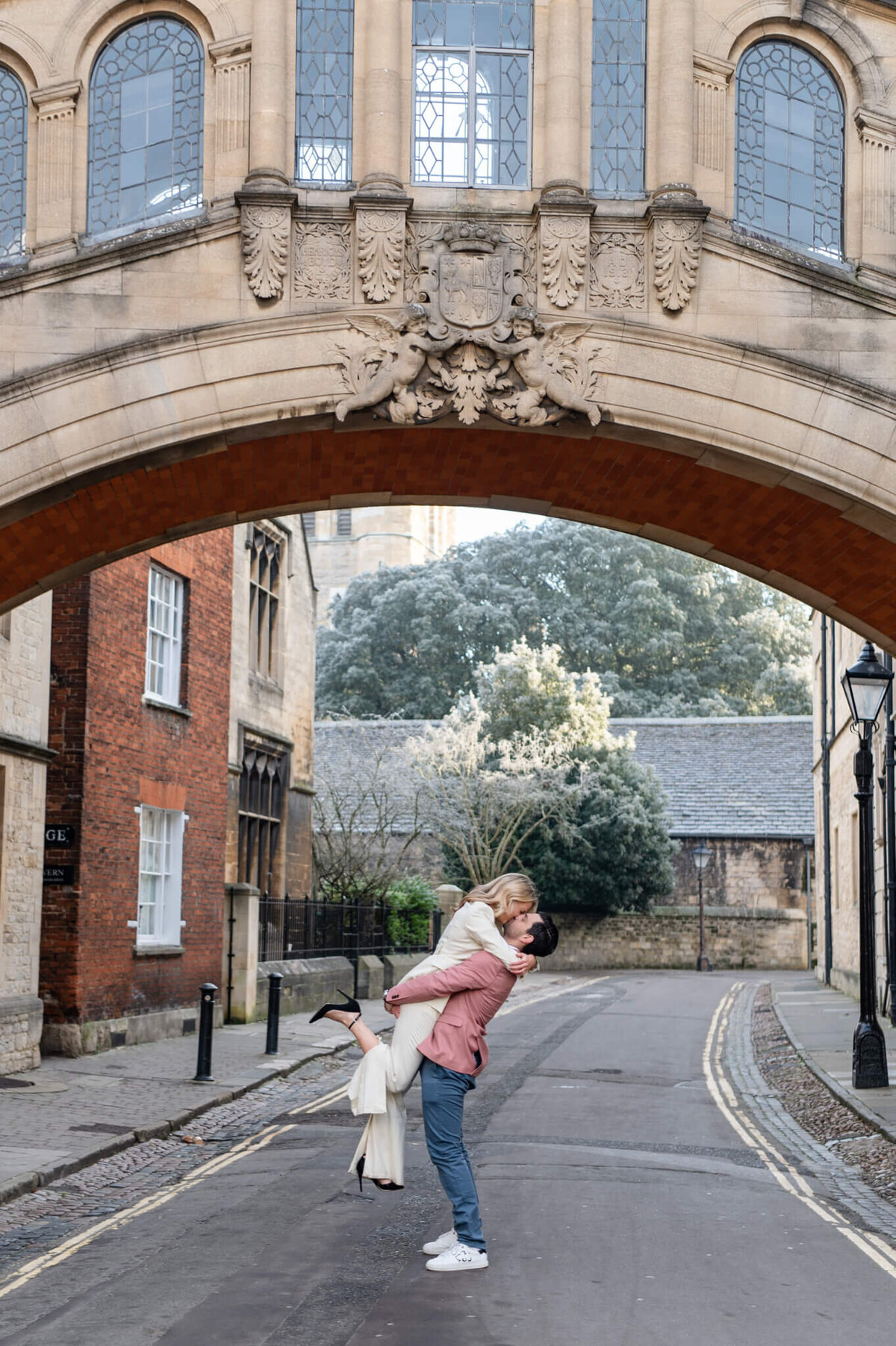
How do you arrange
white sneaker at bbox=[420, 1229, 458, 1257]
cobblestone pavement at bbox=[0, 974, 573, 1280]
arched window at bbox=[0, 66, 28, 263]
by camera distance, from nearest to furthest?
white sneaker at bbox=[420, 1229, 458, 1257] → cobblestone pavement at bbox=[0, 974, 573, 1280] → arched window at bbox=[0, 66, 28, 263]

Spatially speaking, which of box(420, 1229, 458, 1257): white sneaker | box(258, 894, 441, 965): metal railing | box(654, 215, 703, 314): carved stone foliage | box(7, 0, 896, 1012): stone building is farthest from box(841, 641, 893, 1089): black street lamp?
box(258, 894, 441, 965): metal railing

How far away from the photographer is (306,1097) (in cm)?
1432

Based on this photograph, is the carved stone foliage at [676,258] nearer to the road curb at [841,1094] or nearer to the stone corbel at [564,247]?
the stone corbel at [564,247]

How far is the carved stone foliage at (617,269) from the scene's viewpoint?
31.4 feet

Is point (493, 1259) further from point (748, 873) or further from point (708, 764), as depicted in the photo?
point (708, 764)

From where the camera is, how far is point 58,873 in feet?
55.1

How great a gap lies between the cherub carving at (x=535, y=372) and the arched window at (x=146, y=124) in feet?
7.71

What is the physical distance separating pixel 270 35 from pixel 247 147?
0.73m

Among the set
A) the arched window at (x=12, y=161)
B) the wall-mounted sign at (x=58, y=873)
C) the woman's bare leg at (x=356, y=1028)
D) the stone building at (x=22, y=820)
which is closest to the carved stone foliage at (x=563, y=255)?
the arched window at (x=12, y=161)

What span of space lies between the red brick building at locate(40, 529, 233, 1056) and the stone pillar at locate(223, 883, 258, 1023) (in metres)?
0.42

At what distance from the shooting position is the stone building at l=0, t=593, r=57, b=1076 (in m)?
15.0

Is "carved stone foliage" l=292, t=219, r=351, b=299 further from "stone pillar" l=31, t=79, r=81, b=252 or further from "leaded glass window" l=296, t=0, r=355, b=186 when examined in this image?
"stone pillar" l=31, t=79, r=81, b=252

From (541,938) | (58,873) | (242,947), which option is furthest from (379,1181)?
(242,947)

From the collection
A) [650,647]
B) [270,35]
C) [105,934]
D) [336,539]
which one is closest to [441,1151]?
[270,35]
